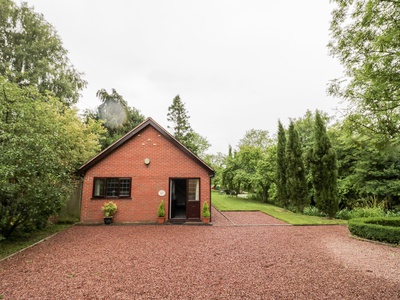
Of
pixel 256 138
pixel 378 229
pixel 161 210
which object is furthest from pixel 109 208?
pixel 256 138

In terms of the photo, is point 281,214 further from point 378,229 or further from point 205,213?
point 205,213

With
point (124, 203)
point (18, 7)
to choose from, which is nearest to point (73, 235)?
point (124, 203)

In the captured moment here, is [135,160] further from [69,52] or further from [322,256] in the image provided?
[69,52]

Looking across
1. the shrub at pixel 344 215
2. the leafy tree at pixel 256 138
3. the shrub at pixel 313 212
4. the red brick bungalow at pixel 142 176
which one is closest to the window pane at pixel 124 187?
the red brick bungalow at pixel 142 176

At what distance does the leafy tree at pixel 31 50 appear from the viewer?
690 inches

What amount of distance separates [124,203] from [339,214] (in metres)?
13.8

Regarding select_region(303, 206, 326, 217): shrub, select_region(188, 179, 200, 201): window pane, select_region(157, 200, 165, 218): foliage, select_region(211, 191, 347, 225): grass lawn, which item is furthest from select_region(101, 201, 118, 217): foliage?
select_region(303, 206, 326, 217): shrub

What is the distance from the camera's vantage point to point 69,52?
20469 millimetres

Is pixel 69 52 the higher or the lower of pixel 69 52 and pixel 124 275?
the higher

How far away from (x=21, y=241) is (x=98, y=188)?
13.6ft

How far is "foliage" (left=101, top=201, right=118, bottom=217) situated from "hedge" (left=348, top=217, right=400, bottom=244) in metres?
11.8

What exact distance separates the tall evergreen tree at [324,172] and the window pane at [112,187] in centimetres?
1309

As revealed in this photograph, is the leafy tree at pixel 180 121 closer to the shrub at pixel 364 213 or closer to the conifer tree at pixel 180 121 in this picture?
the conifer tree at pixel 180 121

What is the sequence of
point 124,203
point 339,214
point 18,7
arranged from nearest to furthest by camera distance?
1. point 124,203
2. point 339,214
3. point 18,7
